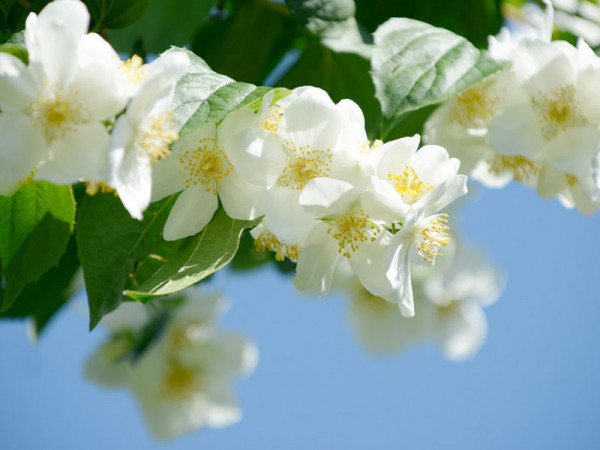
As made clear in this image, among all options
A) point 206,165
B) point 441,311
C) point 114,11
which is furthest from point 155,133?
point 441,311

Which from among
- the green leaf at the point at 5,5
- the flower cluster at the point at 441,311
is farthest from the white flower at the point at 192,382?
the green leaf at the point at 5,5

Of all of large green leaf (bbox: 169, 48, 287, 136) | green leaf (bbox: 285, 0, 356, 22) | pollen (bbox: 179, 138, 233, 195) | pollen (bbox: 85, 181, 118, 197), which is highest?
large green leaf (bbox: 169, 48, 287, 136)

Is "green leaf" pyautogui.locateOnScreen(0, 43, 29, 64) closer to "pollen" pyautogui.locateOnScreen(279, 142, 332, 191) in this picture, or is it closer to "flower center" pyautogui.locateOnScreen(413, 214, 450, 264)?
"pollen" pyautogui.locateOnScreen(279, 142, 332, 191)

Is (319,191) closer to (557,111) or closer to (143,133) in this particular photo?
(143,133)

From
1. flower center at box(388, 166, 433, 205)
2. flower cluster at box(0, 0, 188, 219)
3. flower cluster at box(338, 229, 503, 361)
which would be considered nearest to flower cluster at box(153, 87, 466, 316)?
flower center at box(388, 166, 433, 205)

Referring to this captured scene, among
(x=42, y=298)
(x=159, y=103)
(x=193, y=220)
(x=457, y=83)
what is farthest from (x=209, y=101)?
(x=42, y=298)

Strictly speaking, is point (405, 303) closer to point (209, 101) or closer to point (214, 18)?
point (209, 101)
